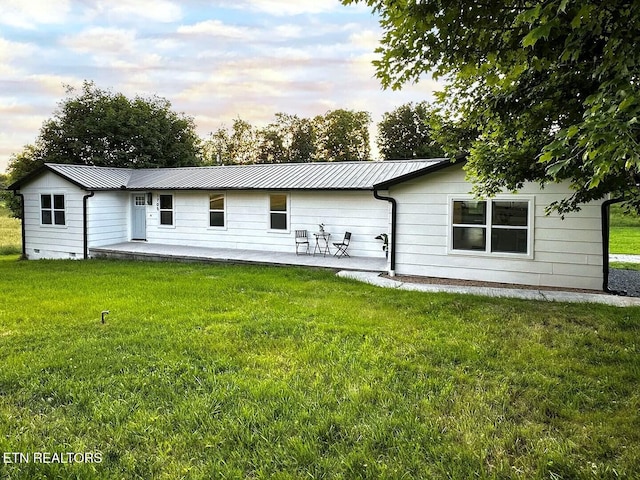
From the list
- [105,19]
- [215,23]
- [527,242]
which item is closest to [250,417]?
[527,242]

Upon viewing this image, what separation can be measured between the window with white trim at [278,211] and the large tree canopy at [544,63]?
316 inches

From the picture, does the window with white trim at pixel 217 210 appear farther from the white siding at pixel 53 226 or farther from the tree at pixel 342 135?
the tree at pixel 342 135

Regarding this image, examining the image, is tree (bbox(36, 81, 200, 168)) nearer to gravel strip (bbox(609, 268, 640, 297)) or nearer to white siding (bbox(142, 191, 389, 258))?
white siding (bbox(142, 191, 389, 258))

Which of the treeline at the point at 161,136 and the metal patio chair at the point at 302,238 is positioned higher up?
the treeline at the point at 161,136

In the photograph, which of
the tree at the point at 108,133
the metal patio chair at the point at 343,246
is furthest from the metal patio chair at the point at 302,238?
the tree at the point at 108,133

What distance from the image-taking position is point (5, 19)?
11789 millimetres

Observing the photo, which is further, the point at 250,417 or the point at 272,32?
the point at 272,32

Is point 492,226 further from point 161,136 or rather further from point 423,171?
point 161,136

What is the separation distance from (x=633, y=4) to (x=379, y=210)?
345 inches

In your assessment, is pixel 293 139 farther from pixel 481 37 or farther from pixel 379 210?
pixel 481 37

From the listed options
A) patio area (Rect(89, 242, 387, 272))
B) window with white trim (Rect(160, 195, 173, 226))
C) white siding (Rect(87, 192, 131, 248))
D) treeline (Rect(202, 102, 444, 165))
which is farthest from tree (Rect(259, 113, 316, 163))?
patio area (Rect(89, 242, 387, 272))

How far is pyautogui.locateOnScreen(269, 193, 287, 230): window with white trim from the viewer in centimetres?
1251

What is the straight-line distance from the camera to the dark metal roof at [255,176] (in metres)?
11.9

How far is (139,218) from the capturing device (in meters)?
15.0
